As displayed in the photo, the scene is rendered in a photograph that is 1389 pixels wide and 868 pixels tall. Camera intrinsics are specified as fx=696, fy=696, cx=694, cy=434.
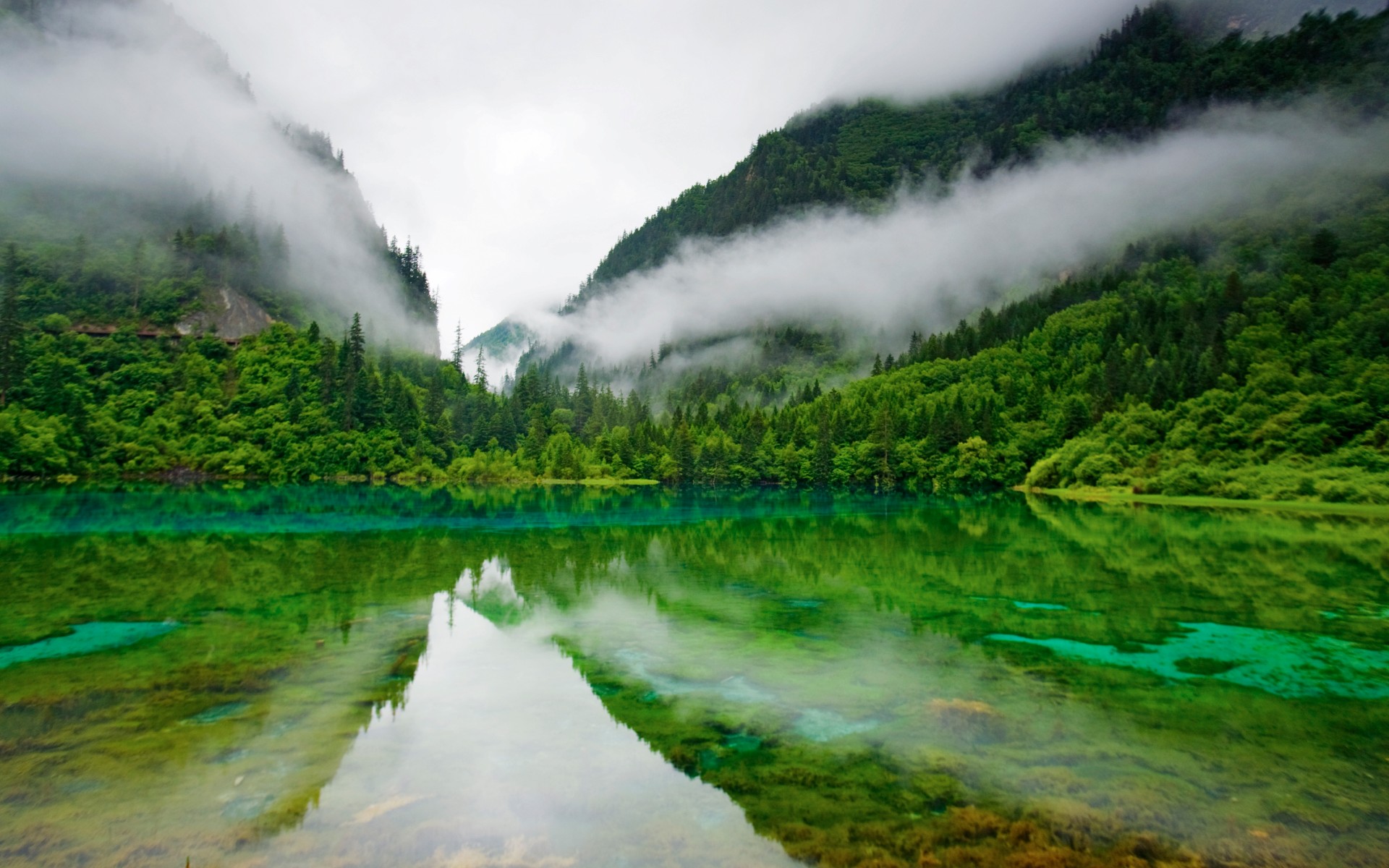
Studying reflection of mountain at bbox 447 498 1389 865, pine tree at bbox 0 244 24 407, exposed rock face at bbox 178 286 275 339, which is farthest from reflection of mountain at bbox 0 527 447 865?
exposed rock face at bbox 178 286 275 339

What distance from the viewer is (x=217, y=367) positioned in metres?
134

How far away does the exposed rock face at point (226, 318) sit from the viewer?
141 meters

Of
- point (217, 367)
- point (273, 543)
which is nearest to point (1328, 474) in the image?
point (273, 543)

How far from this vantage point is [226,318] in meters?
147

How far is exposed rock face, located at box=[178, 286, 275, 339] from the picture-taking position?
463 ft

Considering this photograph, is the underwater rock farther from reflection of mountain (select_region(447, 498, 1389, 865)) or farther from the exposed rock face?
the exposed rock face

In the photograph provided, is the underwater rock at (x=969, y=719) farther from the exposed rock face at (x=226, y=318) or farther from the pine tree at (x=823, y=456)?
the exposed rock face at (x=226, y=318)

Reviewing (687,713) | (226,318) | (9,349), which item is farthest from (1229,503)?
(226,318)

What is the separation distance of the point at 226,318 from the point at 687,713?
16745 centimetres

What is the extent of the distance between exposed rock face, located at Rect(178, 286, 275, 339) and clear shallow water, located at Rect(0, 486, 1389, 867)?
129 m

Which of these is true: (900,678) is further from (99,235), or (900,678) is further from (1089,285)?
(99,235)

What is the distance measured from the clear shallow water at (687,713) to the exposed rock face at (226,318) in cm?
12855

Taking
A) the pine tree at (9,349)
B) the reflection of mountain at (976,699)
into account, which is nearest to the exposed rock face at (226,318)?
the pine tree at (9,349)

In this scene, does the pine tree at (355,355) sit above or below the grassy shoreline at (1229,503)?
above
